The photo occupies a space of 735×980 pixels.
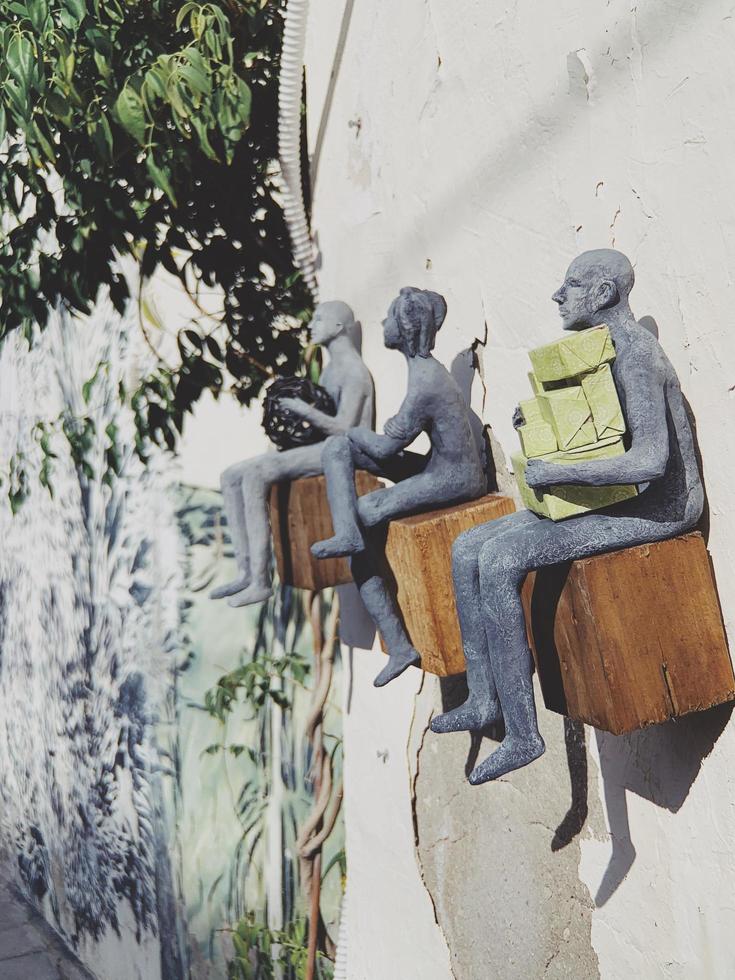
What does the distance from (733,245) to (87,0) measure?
1451 millimetres

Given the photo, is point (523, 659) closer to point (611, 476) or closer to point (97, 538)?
point (611, 476)

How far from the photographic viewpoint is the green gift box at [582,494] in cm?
118

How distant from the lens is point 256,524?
1.97 meters

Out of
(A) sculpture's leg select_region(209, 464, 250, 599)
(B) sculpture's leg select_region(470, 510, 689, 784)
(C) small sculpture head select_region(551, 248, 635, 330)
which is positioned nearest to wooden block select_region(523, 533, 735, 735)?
(B) sculpture's leg select_region(470, 510, 689, 784)

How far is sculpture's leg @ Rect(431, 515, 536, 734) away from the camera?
134 cm

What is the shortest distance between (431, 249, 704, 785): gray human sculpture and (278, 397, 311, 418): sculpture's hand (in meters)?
0.72

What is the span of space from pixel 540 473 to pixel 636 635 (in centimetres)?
22

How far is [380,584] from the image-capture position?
177 centimetres

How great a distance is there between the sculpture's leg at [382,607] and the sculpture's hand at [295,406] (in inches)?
12.4

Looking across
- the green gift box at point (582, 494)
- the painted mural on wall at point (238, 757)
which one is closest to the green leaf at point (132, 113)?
the green gift box at point (582, 494)

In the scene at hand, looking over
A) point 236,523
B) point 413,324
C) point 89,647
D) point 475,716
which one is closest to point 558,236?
point 413,324

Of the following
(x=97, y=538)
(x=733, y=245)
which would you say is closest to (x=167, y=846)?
(x=97, y=538)

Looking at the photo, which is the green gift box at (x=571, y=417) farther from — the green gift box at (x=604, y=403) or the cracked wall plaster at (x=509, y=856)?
the cracked wall plaster at (x=509, y=856)

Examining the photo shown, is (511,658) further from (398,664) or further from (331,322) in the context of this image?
(331,322)
